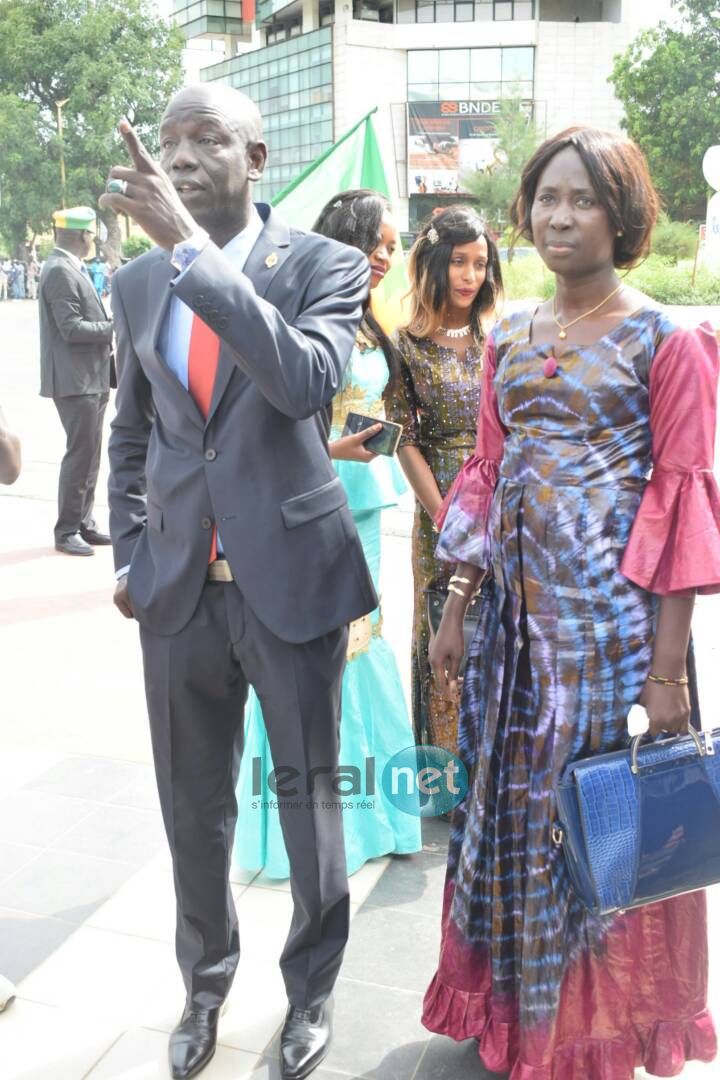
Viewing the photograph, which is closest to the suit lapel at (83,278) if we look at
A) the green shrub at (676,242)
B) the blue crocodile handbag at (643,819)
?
the blue crocodile handbag at (643,819)

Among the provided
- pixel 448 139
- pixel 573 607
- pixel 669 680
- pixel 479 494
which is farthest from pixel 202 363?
pixel 448 139

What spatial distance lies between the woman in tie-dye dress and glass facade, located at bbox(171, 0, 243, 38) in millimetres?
83602

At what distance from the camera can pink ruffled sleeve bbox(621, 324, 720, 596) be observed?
78.9 inches

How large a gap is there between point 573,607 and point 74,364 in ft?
18.4

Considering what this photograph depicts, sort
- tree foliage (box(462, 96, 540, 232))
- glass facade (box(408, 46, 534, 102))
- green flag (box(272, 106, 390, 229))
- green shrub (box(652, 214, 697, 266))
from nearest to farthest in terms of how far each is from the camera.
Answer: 1. green flag (box(272, 106, 390, 229))
2. green shrub (box(652, 214, 697, 266))
3. tree foliage (box(462, 96, 540, 232))
4. glass facade (box(408, 46, 534, 102))

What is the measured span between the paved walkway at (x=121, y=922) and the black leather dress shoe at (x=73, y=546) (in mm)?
1901

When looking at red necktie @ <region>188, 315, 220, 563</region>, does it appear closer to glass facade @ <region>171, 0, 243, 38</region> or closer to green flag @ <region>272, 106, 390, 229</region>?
green flag @ <region>272, 106, 390, 229</region>

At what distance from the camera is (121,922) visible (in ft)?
Answer: 9.96

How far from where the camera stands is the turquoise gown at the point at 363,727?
10.3 feet

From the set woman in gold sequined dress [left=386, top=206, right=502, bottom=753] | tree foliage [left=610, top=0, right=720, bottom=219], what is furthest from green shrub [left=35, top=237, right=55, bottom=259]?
woman in gold sequined dress [left=386, top=206, right=502, bottom=753]

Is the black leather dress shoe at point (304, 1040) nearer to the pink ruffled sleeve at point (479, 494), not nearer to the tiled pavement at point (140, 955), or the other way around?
the tiled pavement at point (140, 955)

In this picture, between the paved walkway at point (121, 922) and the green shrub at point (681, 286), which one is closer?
the paved walkway at point (121, 922)

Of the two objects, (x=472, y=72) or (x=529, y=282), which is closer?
(x=529, y=282)

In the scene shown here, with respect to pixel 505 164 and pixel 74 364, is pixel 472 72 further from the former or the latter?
pixel 74 364
